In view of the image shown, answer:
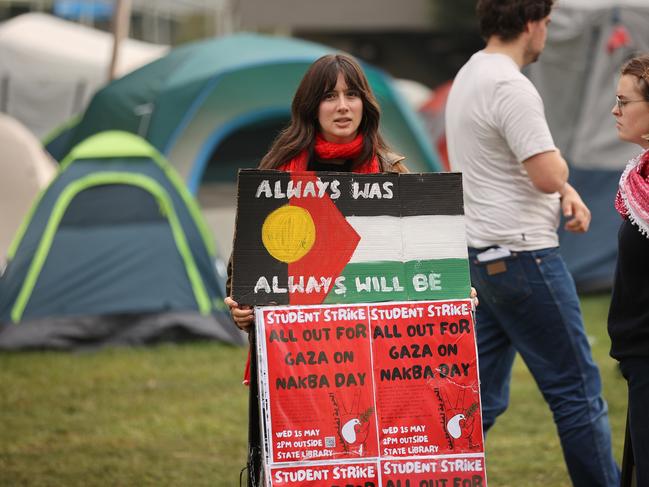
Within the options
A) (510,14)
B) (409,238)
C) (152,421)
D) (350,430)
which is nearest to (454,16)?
(152,421)

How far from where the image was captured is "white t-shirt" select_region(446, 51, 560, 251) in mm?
3863

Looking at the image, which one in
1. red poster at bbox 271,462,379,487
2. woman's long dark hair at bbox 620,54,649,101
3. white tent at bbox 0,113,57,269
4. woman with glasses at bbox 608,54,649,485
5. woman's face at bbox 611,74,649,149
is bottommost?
red poster at bbox 271,462,379,487

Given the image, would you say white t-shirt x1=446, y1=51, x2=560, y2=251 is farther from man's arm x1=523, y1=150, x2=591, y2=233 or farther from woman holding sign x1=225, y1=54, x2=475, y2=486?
woman holding sign x1=225, y1=54, x2=475, y2=486

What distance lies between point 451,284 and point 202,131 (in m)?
6.92

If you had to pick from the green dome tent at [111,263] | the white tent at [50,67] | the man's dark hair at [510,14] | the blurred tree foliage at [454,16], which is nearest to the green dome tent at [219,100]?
the green dome tent at [111,263]

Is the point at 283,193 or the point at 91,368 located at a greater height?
the point at 91,368

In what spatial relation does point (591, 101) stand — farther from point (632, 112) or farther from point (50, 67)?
point (50, 67)

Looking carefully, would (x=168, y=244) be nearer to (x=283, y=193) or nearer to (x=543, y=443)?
(x=543, y=443)

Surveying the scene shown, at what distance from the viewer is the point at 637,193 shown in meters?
3.09

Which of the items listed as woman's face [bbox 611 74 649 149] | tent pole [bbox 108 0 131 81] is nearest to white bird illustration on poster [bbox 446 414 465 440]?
woman's face [bbox 611 74 649 149]

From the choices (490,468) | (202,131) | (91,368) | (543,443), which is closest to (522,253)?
(490,468)

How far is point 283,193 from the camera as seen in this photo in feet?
10.4

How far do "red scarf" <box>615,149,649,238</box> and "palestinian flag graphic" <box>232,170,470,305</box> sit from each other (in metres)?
0.48

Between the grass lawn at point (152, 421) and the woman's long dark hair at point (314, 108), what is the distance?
1950 mm
